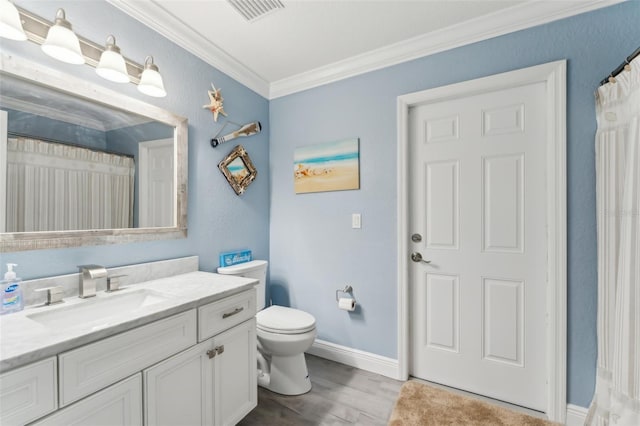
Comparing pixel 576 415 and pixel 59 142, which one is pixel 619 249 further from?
pixel 59 142

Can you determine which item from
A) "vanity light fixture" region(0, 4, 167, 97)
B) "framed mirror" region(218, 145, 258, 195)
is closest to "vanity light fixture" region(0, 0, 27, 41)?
"vanity light fixture" region(0, 4, 167, 97)

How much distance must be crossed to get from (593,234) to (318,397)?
189 centimetres

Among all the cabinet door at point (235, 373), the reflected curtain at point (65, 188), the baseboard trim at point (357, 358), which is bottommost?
the baseboard trim at point (357, 358)

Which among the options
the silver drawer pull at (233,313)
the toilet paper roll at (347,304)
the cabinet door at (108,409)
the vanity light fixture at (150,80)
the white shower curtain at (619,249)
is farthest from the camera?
the toilet paper roll at (347,304)

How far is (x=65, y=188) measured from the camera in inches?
51.4

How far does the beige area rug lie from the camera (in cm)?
149

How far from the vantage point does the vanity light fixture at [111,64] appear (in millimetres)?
Answer: 1345

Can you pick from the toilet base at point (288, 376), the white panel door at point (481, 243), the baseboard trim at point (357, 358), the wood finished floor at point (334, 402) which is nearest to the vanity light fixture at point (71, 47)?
the white panel door at point (481, 243)

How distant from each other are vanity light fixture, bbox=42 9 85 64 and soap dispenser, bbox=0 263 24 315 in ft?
3.00

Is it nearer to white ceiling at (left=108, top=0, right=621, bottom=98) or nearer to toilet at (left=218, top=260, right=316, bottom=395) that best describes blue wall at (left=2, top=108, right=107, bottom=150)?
white ceiling at (left=108, top=0, right=621, bottom=98)

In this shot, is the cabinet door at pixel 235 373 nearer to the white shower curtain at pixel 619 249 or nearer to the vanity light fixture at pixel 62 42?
the vanity light fixture at pixel 62 42

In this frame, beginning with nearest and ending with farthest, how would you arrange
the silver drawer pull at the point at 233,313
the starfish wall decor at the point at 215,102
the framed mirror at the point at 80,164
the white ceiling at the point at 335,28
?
the framed mirror at the point at 80,164, the silver drawer pull at the point at 233,313, the white ceiling at the point at 335,28, the starfish wall decor at the point at 215,102

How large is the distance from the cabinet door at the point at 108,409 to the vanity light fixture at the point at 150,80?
1402mm

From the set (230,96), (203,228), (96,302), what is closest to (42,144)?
(96,302)
